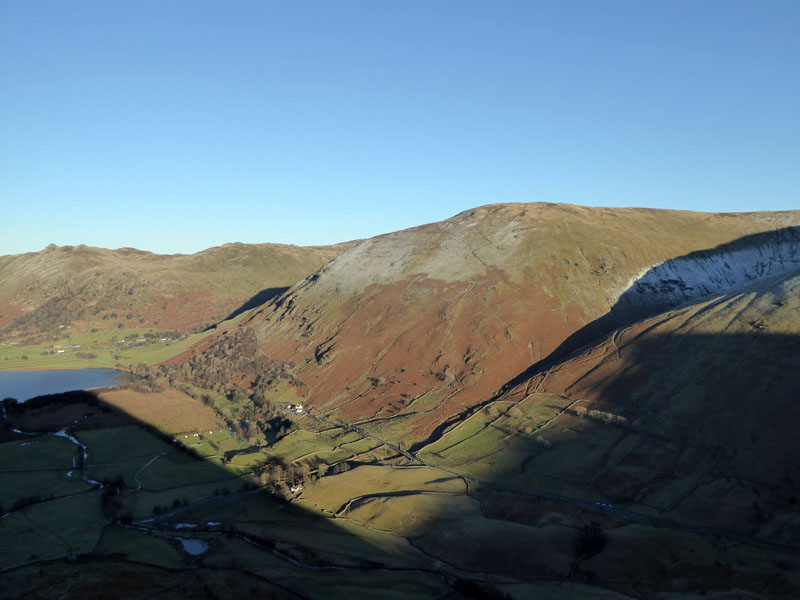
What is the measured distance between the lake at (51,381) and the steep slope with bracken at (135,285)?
36428mm

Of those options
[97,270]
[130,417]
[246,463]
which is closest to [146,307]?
[97,270]

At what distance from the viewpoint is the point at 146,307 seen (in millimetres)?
139125

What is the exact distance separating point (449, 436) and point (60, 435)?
39.0m

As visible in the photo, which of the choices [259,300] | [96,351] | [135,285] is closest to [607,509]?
[96,351]

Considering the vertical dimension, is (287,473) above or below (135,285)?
below

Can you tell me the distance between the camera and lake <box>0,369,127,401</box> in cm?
8088

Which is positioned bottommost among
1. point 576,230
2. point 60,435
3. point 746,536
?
point 746,536

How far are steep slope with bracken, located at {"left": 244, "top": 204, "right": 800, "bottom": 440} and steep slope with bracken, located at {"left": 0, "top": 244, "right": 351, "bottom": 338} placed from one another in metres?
55.1

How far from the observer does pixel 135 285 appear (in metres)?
147

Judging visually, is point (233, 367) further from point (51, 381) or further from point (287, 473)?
point (287, 473)

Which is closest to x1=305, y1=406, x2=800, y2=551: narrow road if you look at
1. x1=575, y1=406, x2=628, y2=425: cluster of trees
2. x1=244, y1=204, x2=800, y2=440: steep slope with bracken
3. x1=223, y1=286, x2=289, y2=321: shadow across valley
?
x1=244, y1=204, x2=800, y2=440: steep slope with bracken

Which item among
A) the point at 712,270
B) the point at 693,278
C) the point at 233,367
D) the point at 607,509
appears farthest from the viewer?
the point at 233,367

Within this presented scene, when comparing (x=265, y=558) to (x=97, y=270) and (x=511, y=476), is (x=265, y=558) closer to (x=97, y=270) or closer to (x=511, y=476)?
(x=511, y=476)

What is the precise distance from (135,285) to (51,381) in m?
63.0
